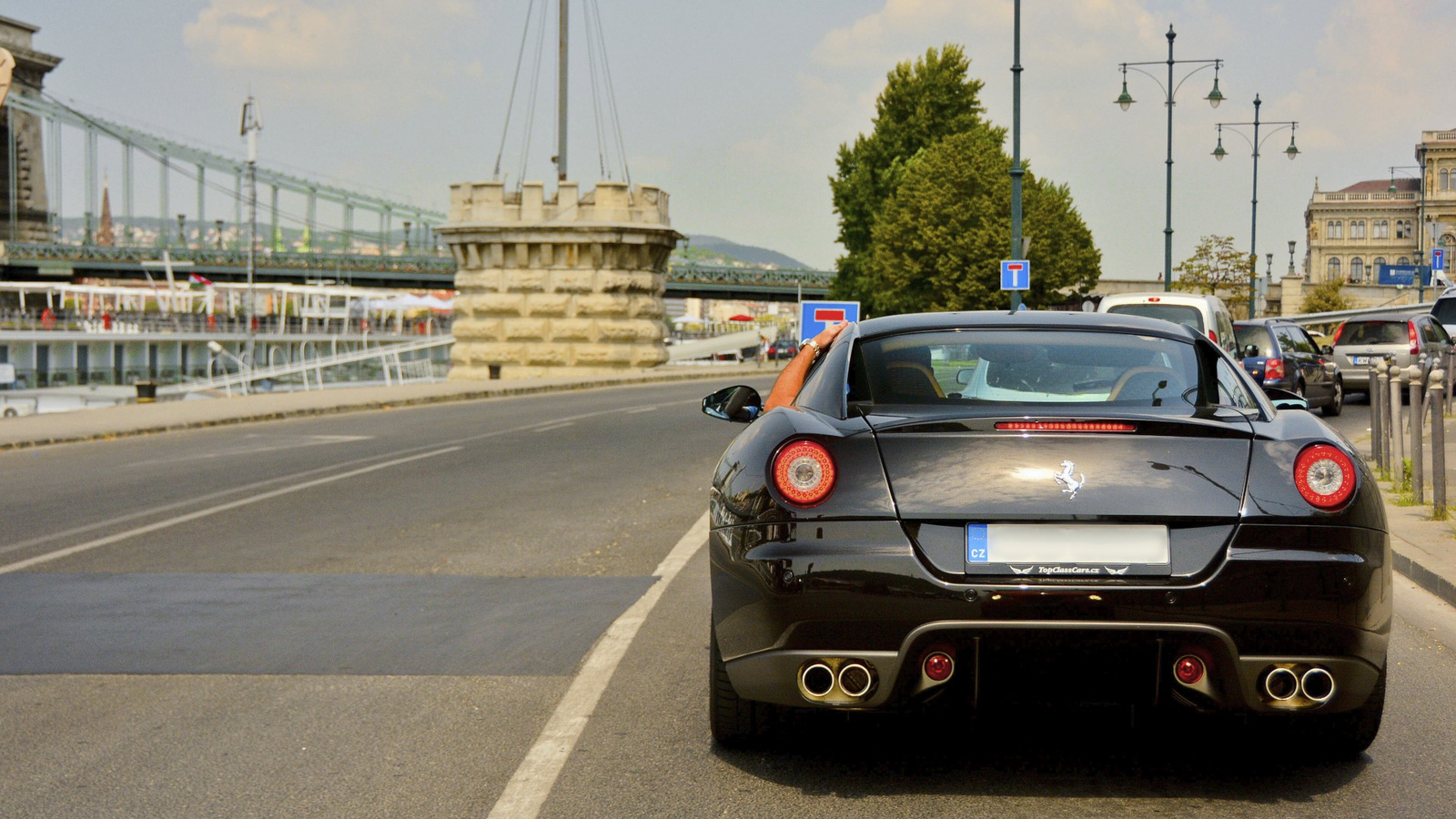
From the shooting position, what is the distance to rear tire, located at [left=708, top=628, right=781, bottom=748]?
173 inches

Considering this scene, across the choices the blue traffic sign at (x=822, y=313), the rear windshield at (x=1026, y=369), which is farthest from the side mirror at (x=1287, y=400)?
the blue traffic sign at (x=822, y=313)

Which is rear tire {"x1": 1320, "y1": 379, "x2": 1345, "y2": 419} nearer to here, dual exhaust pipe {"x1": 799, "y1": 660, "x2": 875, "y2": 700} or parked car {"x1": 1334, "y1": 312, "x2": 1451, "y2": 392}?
parked car {"x1": 1334, "y1": 312, "x2": 1451, "y2": 392}

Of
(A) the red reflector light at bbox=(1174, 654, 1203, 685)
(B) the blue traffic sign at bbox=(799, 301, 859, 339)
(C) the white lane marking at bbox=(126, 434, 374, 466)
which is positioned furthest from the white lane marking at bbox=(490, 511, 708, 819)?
(B) the blue traffic sign at bbox=(799, 301, 859, 339)

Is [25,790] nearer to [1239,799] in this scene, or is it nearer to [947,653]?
[947,653]

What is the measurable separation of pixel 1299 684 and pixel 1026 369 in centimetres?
140

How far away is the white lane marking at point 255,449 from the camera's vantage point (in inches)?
615

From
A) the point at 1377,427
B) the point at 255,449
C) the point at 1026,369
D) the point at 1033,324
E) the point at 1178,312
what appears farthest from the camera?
the point at 1178,312

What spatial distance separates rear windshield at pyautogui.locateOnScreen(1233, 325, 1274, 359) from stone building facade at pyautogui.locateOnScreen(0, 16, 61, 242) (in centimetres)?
10130

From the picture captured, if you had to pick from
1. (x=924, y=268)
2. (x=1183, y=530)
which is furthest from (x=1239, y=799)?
(x=924, y=268)

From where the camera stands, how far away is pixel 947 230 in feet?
184

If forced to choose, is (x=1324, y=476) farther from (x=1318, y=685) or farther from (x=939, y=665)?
(x=939, y=665)

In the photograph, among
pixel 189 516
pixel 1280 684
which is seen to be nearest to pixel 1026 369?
pixel 1280 684

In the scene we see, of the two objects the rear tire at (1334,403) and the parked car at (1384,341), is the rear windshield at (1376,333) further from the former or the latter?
the rear tire at (1334,403)

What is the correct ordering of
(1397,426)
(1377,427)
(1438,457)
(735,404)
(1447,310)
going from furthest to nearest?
(1447,310) < (1377,427) < (1397,426) < (1438,457) < (735,404)
